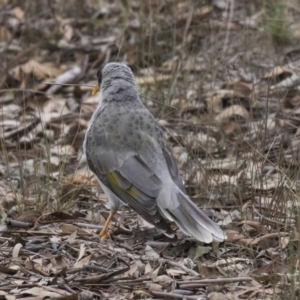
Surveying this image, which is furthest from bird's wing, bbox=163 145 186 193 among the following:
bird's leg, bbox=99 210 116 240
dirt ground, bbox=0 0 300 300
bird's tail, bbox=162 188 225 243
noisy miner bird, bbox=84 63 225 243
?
bird's leg, bbox=99 210 116 240

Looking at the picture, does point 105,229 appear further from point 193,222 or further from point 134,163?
point 193,222

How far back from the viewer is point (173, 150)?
29.0 feet

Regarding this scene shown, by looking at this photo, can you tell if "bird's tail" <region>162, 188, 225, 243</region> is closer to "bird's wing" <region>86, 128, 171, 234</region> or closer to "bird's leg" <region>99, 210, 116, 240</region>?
"bird's wing" <region>86, 128, 171, 234</region>

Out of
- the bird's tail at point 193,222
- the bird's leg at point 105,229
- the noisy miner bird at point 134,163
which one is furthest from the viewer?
the bird's leg at point 105,229

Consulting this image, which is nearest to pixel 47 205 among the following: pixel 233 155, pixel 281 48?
pixel 233 155

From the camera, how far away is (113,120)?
7.01m

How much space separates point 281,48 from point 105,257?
Result: 530 centimetres

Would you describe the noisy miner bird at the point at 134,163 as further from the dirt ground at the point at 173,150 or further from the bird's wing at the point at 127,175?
the dirt ground at the point at 173,150

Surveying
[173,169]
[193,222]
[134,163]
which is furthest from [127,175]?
[193,222]

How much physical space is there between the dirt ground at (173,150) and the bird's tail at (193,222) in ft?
0.61

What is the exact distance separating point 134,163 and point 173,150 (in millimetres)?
2294

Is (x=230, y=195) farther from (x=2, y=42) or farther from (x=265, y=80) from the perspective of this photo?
(x=2, y=42)

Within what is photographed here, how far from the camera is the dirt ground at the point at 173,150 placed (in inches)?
223

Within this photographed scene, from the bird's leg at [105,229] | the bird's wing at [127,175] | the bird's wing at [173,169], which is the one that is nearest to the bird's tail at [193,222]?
the bird's wing at [127,175]
